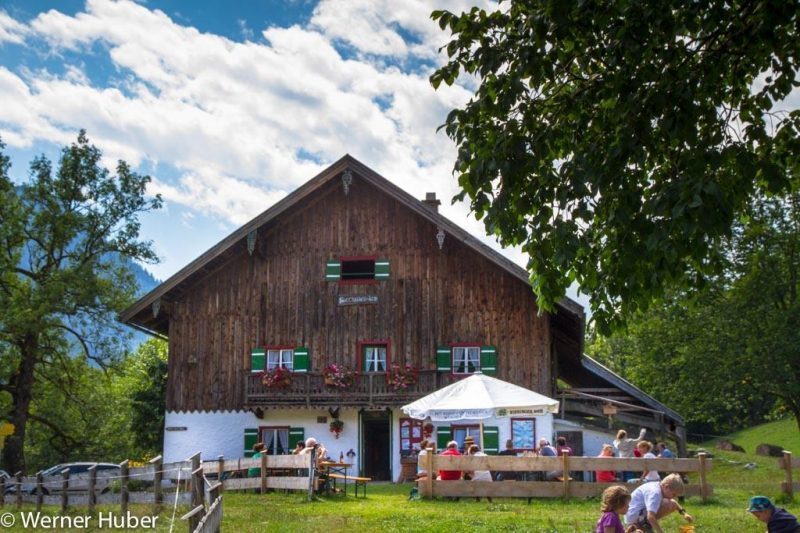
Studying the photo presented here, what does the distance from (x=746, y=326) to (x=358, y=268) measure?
1673cm

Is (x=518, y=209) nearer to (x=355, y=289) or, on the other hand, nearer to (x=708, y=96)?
(x=708, y=96)

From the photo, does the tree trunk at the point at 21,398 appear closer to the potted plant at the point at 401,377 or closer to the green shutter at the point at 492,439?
the potted plant at the point at 401,377

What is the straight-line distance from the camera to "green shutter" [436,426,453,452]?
28.0 m

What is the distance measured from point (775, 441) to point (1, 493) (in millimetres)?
35546

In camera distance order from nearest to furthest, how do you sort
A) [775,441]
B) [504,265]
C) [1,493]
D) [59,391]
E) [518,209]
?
[518,209] → [1,493] → [504,265] → [59,391] → [775,441]

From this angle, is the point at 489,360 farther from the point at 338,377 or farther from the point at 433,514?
the point at 433,514

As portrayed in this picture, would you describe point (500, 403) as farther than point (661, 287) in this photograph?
Yes

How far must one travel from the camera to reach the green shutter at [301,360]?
95.3 ft

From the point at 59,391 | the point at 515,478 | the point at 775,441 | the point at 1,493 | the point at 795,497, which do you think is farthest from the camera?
the point at 775,441

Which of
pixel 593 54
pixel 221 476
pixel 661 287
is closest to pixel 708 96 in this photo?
pixel 593 54

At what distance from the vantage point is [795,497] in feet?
61.0

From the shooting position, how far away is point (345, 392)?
93.2 feet

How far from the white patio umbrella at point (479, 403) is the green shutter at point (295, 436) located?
921 centimetres

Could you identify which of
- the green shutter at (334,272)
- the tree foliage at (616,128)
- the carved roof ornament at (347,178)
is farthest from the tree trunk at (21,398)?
the tree foliage at (616,128)
